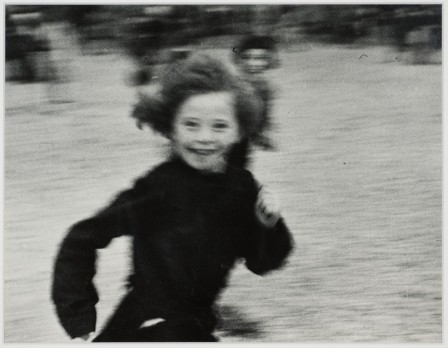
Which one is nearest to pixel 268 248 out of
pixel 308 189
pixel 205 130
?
pixel 308 189

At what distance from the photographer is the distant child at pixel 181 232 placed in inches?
35.6

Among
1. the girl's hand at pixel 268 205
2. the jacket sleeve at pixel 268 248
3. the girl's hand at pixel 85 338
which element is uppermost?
the girl's hand at pixel 268 205

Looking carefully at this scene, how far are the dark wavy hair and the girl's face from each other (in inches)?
0.5

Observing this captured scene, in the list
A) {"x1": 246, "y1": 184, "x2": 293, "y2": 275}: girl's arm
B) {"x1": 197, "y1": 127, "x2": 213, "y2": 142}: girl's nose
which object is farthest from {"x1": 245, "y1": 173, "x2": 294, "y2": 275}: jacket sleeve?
{"x1": 197, "y1": 127, "x2": 213, "y2": 142}: girl's nose

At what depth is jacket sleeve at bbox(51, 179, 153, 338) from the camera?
2.95ft

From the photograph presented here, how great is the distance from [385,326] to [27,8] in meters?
0.79

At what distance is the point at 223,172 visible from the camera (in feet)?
3.00

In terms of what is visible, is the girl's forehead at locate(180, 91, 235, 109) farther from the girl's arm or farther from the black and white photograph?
the girl's arm

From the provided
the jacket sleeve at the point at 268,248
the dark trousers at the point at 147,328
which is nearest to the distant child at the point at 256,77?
the jacket sleeve at the point at 268,248

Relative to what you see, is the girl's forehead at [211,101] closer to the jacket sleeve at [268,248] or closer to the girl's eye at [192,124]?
the girl's eye at [192,124]

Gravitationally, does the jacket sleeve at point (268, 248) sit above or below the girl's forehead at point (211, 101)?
below

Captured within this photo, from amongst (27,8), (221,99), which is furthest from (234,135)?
(27,8)

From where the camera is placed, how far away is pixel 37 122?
3.03 feet

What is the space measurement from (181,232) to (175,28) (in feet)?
1.11
